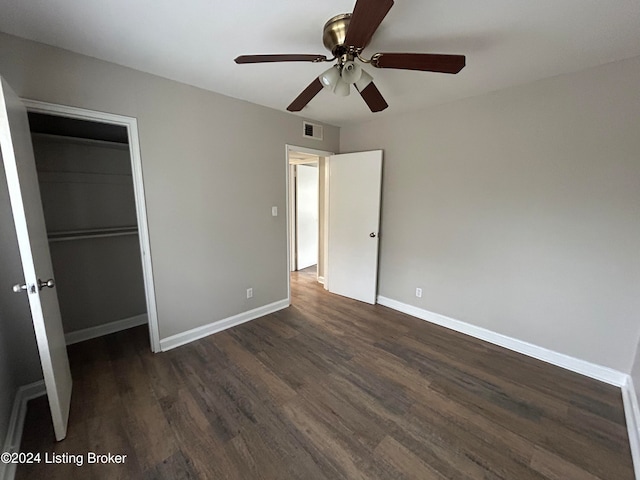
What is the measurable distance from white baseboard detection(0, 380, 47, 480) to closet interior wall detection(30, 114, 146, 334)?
778 mm

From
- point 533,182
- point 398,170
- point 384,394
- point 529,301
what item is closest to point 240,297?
point 384,394

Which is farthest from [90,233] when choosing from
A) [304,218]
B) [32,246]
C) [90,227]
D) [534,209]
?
[534,209]

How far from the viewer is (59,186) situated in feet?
8.14

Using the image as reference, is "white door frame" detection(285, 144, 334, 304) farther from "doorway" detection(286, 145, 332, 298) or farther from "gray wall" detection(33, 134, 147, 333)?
"gray wall" detection(33, 134, 147, 333)

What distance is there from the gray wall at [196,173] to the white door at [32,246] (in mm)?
409

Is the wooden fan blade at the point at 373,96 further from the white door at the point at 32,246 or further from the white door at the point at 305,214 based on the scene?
the white door at the point at 305,214

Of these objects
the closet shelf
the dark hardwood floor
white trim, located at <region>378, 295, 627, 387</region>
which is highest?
the closet shelf

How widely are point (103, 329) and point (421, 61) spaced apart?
11.8 feet

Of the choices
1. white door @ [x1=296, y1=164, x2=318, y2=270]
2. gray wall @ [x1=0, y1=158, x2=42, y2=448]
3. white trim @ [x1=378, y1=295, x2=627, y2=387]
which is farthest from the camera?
white door @ [x1=296, y1=164, x2=318, y2=270]

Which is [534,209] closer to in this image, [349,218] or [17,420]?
[349,218]

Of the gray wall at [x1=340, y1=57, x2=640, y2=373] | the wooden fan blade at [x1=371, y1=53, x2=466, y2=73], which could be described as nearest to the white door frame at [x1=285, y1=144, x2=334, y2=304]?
the gray wall at [x1=340, y1=57, x2=640, y2=373]

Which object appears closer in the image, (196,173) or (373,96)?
(373,96)

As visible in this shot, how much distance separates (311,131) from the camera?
3.44 meters

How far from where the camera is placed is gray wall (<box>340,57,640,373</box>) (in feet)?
6.54
